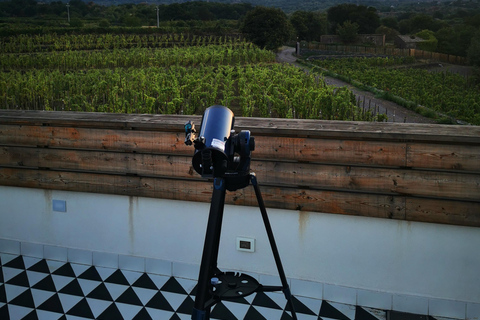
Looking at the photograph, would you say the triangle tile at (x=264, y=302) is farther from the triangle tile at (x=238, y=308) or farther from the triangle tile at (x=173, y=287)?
the triangle tile at (x=173, y=287)

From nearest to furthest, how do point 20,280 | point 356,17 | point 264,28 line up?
point 20,280
point 264,28
point 356,17

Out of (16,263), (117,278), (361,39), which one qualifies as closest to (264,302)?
(117,278)

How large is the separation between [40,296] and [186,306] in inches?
33.9

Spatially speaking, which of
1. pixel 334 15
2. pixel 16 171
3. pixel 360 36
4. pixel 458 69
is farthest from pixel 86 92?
pixel 334 15

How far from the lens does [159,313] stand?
2.90 meters

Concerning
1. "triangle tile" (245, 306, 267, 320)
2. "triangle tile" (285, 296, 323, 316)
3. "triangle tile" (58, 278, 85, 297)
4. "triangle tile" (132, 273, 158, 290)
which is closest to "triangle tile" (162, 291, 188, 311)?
"triangle tile" (132, 273, 158, 290)

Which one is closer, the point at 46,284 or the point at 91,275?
the point at 46,284

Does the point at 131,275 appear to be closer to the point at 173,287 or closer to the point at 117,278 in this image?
the point at 117,278

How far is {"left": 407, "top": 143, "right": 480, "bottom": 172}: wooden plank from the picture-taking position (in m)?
2.62

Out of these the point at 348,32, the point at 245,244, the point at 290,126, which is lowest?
the point at 245,244

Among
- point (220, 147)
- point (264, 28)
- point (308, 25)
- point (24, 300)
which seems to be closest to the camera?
point (220, 147)

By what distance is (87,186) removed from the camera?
3.31 m

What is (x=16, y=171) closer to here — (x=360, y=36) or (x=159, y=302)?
(x=159, y=302)

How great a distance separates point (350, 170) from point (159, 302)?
1.30m
